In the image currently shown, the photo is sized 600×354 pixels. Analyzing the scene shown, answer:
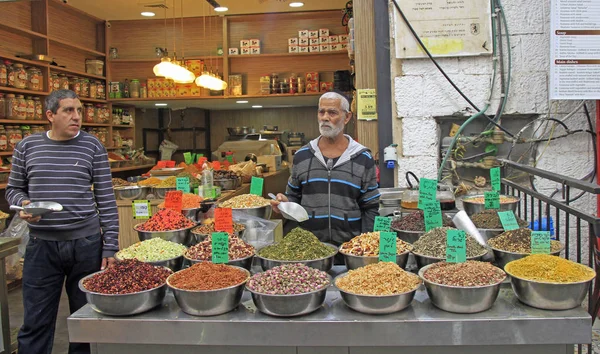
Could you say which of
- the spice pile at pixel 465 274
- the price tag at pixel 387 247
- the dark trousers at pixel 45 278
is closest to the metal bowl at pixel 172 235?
the dark trousers at pixel 45 278

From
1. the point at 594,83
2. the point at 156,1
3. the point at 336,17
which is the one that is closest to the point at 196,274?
the point at 594,83

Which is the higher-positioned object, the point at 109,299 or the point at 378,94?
the point at 378,94

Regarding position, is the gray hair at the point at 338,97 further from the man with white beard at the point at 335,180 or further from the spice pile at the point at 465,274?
the spice pile at the point at 465,274

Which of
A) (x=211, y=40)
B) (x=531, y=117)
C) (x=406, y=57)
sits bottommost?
(x=531, y=117)

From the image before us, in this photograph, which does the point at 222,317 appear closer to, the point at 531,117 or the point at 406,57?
the point at 406,57

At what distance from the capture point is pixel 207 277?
6.68 feet

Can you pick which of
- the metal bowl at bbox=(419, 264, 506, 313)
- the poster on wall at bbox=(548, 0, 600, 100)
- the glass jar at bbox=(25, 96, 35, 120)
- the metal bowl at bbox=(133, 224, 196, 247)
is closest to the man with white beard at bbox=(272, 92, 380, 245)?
the metal bowl at bbox=(133, 224, 196, 247)

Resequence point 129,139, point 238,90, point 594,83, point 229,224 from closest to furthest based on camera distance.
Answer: point 229,224 → point 594,83 → point 238,90 → point 129,139

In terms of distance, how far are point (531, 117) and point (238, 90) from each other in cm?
524

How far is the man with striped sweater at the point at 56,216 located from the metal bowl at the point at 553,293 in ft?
7.59

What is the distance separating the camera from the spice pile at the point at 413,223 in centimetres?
271

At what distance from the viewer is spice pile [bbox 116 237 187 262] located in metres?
2.47

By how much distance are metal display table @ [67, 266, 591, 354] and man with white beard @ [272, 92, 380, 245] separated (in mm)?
1096

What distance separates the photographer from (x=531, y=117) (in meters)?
4.11
